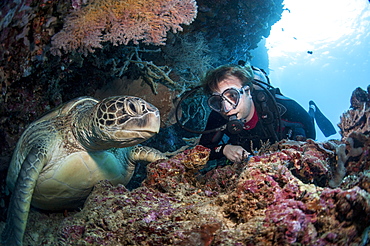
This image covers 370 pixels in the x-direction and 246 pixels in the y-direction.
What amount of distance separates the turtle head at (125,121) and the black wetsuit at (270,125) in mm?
996

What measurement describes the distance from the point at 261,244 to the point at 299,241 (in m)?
0.14

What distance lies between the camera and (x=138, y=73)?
360cm

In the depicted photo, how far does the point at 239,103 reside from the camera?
258cm

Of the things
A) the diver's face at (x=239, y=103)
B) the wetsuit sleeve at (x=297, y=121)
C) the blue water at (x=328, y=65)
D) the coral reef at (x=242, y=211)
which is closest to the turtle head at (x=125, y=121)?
the coral reef at (x=242, y=211)

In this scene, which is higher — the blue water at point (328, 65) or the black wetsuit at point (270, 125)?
the blue water at point (328, 65)

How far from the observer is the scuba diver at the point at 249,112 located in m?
2.54

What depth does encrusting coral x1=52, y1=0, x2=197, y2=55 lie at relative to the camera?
2.24m

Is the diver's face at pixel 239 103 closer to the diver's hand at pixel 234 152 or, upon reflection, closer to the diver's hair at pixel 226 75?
the diver's hair at pixel 226 75

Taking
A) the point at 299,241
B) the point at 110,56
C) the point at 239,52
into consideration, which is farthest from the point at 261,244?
the point at 239,52

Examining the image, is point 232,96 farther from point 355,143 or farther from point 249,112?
point 355,143

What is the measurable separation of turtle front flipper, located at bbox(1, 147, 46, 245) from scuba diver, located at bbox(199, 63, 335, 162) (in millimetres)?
1927

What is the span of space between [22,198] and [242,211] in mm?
2135

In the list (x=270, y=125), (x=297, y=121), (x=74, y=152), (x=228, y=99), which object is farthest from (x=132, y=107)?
(x=297, y=121)

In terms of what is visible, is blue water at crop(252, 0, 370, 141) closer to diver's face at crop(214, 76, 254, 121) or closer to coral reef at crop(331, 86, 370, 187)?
diver's face at crop(214, 76, 254, 121)
